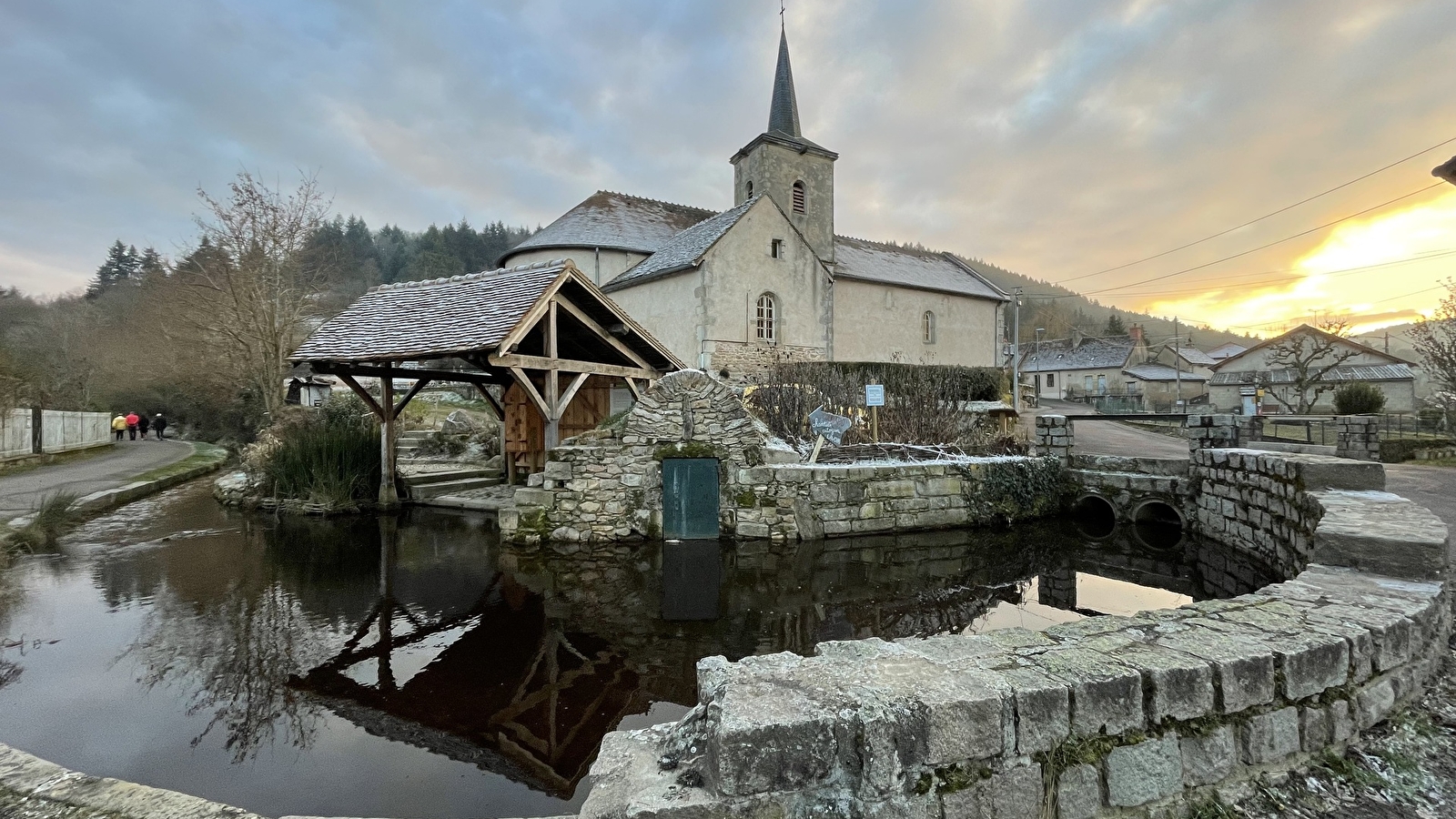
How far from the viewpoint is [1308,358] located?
2670cm

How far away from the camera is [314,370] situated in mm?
9805

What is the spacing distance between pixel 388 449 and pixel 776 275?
12920 millimetres

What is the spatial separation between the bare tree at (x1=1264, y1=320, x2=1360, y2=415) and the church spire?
23.2m

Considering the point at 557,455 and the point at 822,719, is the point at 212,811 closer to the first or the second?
the point at 822,719

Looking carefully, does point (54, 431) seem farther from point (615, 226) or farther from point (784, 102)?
point (784, 102)

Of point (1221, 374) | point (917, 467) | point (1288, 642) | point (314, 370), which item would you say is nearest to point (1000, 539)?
point (917, 467)

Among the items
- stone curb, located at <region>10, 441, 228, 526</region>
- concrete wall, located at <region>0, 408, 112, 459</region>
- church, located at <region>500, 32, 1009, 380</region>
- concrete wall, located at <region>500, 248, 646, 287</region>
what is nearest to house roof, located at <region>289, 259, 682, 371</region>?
stone curb, located at <region>10, 441, 228, 526</region>

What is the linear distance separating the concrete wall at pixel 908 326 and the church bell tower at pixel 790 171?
2168 mm

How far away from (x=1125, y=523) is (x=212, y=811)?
1077 cm

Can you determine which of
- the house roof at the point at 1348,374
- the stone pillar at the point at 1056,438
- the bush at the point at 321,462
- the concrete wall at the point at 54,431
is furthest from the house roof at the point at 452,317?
the house roof at the point at 1348,374

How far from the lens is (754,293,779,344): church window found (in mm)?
19281

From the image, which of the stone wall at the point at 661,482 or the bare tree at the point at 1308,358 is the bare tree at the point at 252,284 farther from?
the bare tree at the point at 1308,358

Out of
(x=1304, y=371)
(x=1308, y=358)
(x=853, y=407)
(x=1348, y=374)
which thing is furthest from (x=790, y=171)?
(x=1348, y=374)

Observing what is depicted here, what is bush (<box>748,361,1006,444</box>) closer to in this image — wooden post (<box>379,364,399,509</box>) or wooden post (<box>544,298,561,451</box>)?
wooden post (<box>544,298,561,451</box>)
